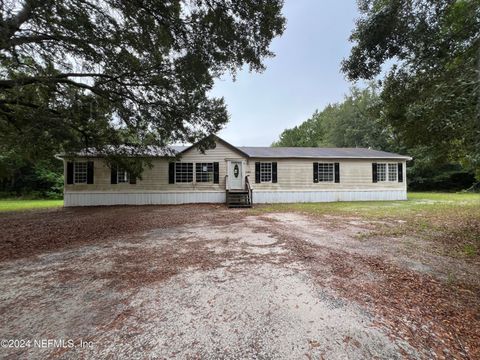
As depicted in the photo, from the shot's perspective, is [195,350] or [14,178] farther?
[14,178]

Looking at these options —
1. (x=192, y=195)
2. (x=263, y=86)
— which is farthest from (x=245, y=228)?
(x=263, y=86)

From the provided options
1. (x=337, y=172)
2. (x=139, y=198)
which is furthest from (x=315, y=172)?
(x=139, y=198)

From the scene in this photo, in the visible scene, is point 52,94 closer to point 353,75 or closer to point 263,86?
point 353,75

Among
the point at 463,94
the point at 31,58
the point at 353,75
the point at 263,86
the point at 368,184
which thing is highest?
the point at 263,86

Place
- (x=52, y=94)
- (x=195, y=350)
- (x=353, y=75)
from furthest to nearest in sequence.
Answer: (x=52, y=94)
(x=353, y=75)
(x=195, y=350)

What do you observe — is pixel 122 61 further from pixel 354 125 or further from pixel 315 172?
pixel 354 125

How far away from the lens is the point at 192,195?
14688mm

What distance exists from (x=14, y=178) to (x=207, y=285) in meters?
30.2

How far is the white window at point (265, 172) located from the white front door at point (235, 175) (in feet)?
4.69

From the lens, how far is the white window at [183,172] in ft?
48.1

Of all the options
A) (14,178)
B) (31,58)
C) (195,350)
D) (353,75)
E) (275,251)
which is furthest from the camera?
(14,178)

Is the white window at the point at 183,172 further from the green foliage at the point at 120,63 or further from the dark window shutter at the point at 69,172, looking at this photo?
the dark window shutter at the point at 69,172

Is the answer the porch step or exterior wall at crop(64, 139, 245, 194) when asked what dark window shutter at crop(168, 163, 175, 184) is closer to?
exterior wall at crop(64, 139, 245, 194)

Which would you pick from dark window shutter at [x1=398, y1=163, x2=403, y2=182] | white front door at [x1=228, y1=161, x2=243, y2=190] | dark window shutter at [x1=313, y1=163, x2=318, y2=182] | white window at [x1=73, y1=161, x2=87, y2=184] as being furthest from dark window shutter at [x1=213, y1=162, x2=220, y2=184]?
dark window shutter at [x1=398, y1=163, x2=403, y2=182]
